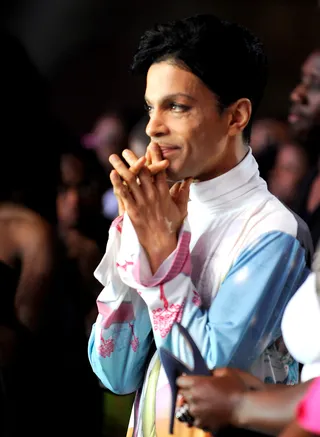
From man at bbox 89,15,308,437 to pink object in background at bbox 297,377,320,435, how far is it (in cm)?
59

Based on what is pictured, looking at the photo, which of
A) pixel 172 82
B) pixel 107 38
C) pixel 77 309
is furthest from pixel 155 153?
pixel 107 38

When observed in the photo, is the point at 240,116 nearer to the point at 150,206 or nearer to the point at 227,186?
the point at 227,186

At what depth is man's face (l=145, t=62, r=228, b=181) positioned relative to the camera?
2129 mm

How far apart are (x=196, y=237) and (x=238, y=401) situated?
25.8 inches

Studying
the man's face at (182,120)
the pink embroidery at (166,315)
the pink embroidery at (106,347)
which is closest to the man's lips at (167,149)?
the man's face at (182,120)

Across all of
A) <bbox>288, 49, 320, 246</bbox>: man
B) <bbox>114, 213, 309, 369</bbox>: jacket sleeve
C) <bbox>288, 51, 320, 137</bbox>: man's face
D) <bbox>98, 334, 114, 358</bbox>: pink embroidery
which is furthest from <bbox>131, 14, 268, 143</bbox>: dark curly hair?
<bbox>288, 51, 320, 137</bbox>: man's face

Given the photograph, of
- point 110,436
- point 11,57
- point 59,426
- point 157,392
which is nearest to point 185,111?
point 157,392

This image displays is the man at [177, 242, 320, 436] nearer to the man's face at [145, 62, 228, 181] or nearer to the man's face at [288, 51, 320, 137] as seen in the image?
the man's face at [145, 62, 228, 181]

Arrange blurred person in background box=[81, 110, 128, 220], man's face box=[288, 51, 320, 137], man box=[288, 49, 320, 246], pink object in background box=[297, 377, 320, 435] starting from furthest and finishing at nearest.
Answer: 1. blurred person in background box=[81, 110, 128, 220]
2. man's face box=[288, 51, 320, 137]
3. man box=[288, 49, 320, 246]
4. pink object in background box=[297, 377, 320, 435]

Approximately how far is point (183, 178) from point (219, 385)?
0.64m

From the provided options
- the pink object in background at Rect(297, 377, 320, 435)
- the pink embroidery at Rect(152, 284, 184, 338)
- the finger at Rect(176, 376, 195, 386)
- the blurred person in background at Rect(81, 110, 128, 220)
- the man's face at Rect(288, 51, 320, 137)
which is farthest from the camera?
the blurred person in background at Rect(81, 110, 128, 220)

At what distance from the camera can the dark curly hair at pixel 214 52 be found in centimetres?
211

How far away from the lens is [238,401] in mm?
1604

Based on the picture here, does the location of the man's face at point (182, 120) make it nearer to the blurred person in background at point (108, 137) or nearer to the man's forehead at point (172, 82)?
the man's forehead at point (172, 82)
